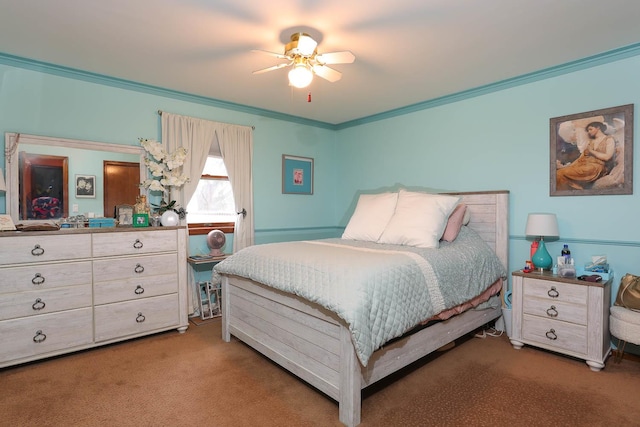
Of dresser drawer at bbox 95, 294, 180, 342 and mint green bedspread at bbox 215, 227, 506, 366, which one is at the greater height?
mint green bedspread at bbox 215, 227, 506, 366

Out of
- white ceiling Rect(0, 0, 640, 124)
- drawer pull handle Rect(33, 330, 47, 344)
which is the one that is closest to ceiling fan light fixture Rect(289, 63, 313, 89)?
white ceiling Rect(0, 0, 640, 124)

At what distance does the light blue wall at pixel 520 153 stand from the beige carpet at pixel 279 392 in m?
0.97

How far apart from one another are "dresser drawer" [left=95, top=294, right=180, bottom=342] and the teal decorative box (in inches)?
26.3

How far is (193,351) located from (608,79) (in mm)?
3994

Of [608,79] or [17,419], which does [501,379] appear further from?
[17,419]

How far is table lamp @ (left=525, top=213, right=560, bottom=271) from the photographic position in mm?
2762

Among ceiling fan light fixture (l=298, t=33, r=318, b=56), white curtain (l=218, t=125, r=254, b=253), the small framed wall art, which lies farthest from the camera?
the small framed wall art

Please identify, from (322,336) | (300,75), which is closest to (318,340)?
(322,336)

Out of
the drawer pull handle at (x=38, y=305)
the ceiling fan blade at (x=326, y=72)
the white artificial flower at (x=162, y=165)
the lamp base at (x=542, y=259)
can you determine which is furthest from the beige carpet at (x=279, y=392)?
the ceiling fan blade at (x=326, y=72)

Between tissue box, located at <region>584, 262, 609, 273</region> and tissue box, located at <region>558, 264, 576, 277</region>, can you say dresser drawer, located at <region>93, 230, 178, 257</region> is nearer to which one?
tissue box, located at <region>558, 264, 576, 277</region>

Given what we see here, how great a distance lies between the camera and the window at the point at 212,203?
12.2ft

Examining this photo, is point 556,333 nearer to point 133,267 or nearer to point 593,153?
point 593,153

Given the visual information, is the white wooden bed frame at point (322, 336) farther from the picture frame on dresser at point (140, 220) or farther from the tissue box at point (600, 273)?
the picture frame on dresser at point (140, 220)

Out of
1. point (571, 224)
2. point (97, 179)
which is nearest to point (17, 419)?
point (97, 179)
